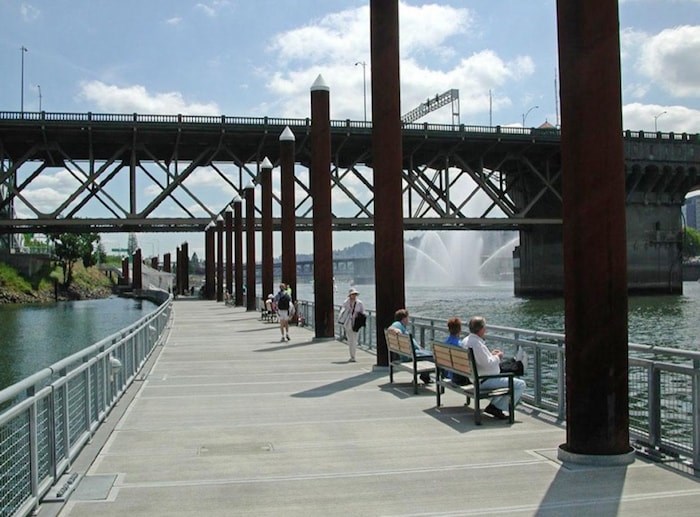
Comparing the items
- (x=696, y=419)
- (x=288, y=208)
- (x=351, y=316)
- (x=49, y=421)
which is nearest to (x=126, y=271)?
(x=288, y=208)

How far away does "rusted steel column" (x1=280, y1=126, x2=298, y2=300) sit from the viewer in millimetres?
34625

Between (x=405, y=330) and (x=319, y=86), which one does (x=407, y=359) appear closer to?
(x=405, y=330)

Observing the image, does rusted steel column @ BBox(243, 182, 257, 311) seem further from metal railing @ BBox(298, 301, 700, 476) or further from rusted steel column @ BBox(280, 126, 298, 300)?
metal railing @ BBox(298, 301, 700, 476)

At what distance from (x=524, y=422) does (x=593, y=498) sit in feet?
11.8

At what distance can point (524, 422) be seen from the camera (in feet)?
35.7

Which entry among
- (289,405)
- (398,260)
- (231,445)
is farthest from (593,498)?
(398,260)

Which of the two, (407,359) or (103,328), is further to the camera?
(103,328)

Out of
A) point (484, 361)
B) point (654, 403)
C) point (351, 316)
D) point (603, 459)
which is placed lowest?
point (603, 459)

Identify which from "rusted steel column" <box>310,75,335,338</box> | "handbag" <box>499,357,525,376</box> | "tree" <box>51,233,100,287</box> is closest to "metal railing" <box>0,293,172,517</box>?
"handbag" <box>499,357,525,376</box>

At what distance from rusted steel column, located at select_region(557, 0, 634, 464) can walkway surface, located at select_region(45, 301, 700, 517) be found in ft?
1.65

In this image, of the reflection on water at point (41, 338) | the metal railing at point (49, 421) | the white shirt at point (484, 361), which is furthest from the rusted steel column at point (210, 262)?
the white shirt at point (484, 361)

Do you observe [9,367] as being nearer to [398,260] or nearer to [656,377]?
[398,260]

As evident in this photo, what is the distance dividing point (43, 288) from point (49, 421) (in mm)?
112939

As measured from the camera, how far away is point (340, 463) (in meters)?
8.82
